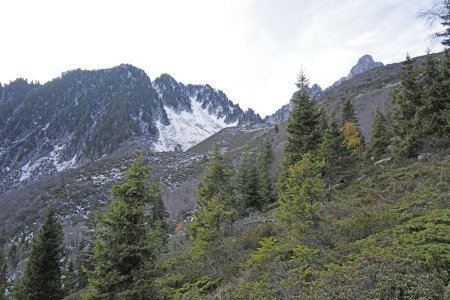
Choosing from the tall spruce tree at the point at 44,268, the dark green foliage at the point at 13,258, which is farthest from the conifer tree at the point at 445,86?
the dark green foliage at the point at 13,258

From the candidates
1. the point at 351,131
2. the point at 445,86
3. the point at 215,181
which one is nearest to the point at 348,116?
the point at 351,131

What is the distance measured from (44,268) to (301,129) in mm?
18438

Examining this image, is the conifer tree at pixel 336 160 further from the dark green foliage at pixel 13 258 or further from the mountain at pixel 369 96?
the dark green foliage at pixel 13 258

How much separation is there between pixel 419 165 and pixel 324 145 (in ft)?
25.6

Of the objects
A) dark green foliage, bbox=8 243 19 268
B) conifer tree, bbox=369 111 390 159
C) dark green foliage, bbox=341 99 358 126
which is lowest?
dark green foliage, bbox=8 243 19 268

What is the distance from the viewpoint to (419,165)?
2034cm

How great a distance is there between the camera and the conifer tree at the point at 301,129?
71.4 ft

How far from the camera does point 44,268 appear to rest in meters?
22.5

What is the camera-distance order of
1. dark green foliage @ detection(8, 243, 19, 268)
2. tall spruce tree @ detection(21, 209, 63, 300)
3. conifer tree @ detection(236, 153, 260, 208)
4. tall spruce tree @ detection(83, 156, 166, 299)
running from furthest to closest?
dark green foliage @ detection(8, 243, 19, 268)
conifer tree @ detection(236, 153, 260, 208)
tall spruce tree @ detection(21, 209, 63, 300)
tall spruce tree @ detection(83, 156, 166, 299)

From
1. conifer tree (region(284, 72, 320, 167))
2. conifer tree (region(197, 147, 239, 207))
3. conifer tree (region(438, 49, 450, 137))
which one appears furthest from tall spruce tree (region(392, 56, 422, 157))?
conifer tree (region(197, 147, 239, 207))

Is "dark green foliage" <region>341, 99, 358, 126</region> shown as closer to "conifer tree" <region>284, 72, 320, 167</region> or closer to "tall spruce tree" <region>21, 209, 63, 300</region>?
"conifer tree" <region>284, 72, 320, 167</region>

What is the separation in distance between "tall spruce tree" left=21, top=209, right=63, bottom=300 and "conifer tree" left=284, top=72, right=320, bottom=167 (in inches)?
623

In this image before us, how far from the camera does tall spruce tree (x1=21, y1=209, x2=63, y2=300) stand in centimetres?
2189

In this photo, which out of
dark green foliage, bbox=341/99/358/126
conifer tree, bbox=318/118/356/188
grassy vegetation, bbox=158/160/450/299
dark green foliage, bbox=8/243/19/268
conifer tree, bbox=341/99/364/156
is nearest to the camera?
grassy vegetation, bbox=158/160/450/299
